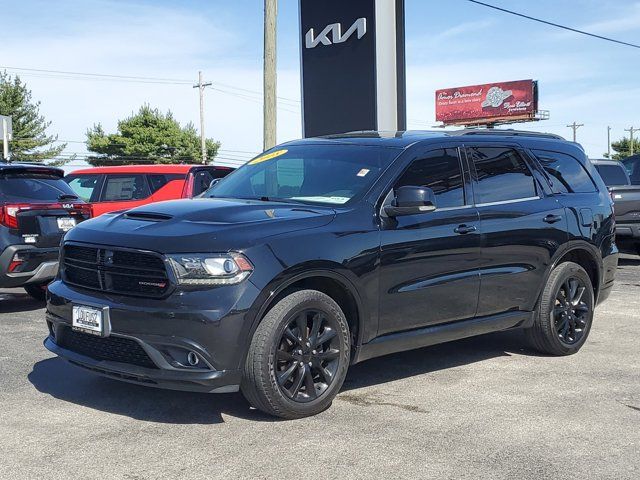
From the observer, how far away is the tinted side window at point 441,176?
18.7ft

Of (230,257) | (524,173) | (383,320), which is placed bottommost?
(383,320)

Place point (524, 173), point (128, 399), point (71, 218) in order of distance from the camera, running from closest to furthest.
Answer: point (128, 399)
point (524, 173)
point (71, 218)

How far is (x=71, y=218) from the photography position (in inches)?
356

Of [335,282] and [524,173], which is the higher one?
[524,173]

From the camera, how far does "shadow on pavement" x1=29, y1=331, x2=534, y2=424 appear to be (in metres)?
4.94

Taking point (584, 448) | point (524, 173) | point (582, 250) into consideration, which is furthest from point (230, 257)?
point (582, 250)

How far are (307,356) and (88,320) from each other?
1325 millimetres

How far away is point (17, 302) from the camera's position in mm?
9719

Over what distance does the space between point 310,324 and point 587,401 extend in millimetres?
1955

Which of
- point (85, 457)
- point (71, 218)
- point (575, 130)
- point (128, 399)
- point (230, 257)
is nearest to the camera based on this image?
point (85, 457)

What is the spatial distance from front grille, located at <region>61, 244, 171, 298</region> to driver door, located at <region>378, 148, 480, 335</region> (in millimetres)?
1461

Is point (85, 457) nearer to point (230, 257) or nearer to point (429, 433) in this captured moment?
point (230, 257)

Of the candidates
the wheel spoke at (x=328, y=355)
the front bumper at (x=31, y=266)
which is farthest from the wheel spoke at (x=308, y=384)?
the front bumper at (x=31, y=266)

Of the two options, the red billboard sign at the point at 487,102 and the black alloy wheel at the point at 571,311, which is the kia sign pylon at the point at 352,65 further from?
the red billboard sign at the point at 487,102
